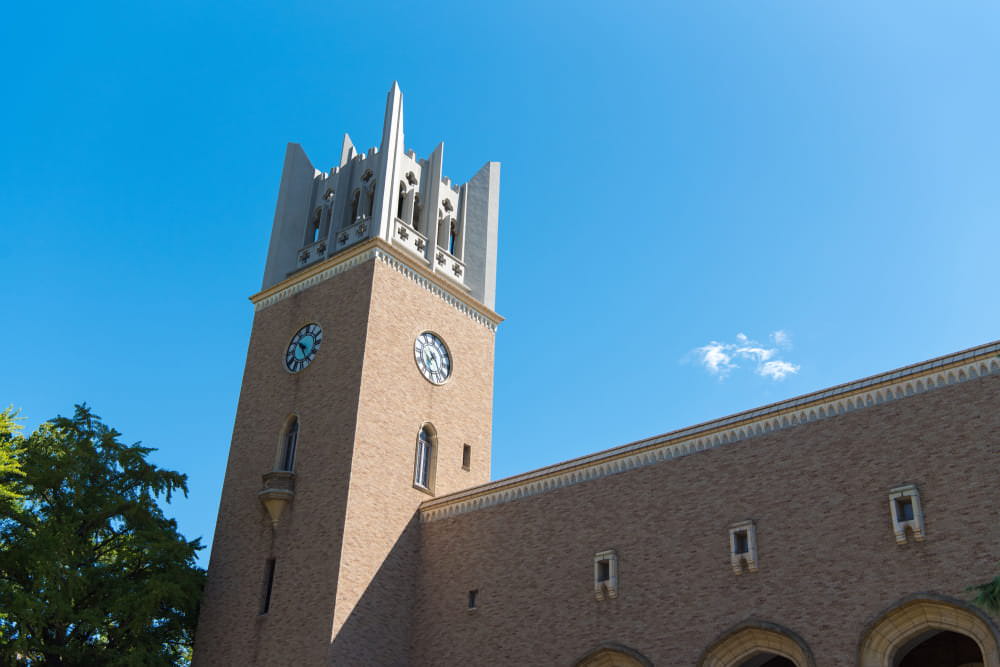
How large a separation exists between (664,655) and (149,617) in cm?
1221

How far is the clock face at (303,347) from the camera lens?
27.7 metres

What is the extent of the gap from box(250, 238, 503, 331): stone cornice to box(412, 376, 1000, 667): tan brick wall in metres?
7.79

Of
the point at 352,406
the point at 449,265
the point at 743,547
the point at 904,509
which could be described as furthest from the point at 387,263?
the point at 904,509

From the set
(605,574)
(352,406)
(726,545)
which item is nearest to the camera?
(726,545)

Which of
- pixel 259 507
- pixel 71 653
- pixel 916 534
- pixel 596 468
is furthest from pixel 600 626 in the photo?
pixel 71 653

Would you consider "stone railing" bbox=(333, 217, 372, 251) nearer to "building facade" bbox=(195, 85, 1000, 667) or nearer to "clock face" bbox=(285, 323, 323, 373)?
"building facade" bbox=(195, 85, 1000, 667)

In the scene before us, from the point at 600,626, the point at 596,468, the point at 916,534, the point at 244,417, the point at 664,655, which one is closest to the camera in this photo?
the point at 916,534

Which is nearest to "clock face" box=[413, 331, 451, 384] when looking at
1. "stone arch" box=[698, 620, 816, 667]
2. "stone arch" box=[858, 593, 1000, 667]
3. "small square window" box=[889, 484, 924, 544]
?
"stone arch" box=[698, 620, 816, 667]

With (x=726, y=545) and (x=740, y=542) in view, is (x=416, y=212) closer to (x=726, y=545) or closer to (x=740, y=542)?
(x=726, y=545)

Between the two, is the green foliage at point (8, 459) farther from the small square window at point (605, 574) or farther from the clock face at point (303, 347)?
the small square window at point (605, 574)

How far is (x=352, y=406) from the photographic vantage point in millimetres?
25391

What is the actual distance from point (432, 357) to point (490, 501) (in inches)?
212

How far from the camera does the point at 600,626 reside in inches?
813

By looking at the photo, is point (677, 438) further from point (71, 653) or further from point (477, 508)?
point (71, 653)
